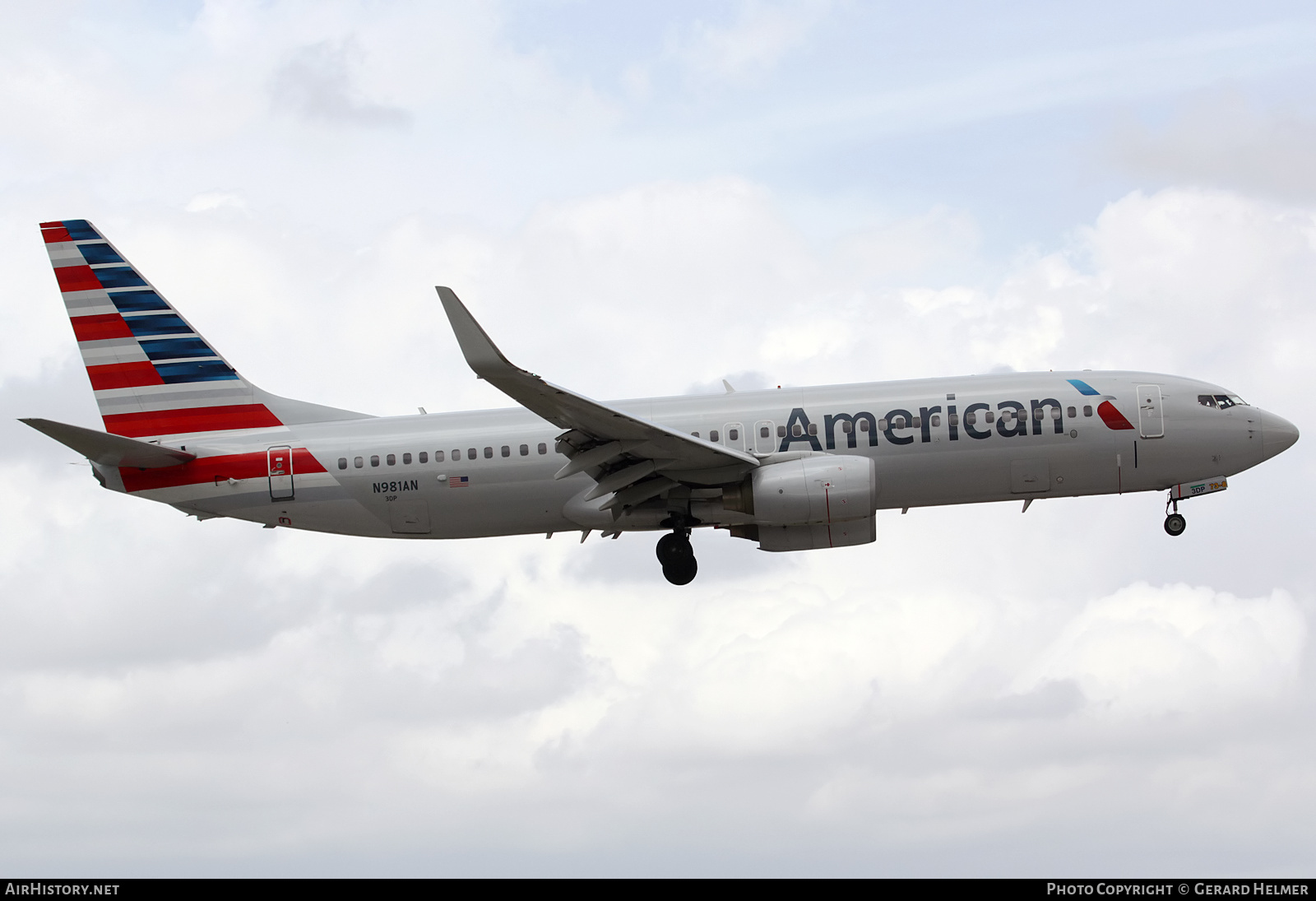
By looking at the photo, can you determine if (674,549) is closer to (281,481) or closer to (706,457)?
(706,457)

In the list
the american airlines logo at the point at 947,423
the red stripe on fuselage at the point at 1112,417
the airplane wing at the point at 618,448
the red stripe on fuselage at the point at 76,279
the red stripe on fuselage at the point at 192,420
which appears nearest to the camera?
the airplane wing at the point at 618,448

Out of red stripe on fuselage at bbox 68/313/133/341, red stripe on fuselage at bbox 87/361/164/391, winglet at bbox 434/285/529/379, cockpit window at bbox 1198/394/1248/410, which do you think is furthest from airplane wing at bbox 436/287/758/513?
red stripe on fuselage at bbox 68/313/133/341

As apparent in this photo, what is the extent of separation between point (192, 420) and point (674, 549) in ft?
43.1

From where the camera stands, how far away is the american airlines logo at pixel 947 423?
32938 millimetres

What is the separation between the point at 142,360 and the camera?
37.7 meters

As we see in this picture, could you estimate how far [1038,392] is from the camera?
3350cm

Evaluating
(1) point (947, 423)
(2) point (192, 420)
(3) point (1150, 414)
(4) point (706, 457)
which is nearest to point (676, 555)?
(4) point (706, 457)

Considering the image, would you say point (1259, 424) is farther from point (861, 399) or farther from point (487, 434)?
point (487, 434)

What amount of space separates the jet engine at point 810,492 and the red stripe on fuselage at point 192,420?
12605 millimetres

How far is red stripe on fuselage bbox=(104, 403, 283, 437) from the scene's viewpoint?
1439 inches

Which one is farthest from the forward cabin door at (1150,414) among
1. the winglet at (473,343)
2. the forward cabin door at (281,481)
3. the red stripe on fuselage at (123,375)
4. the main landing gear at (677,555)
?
the red stripe on fuselage at (123,375)

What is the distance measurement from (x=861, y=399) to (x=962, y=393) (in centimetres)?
236

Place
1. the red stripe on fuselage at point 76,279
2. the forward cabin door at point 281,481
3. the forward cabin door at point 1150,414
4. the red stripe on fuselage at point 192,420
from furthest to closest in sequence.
A: 1. the red stripe on fuselage at point 76,279
2. the red stripe on fuselage at point 192,420
3. the forward cabin door at point 281,481
4. the forward cabin door at point 1150,414

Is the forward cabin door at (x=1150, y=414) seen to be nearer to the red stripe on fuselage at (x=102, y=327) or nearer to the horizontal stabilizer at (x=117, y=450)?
the horizontal stabilizer at (x=117, y=450)
